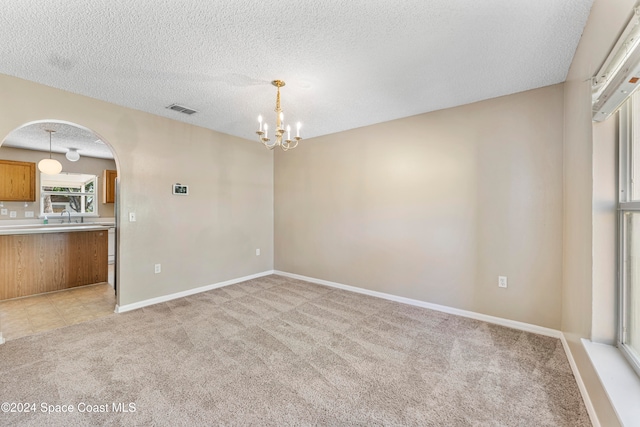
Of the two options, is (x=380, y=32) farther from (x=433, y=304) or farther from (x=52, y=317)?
(x=52, y=317)

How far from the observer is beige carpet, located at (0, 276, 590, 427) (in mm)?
1596

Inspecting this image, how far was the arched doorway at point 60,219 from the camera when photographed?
314cm

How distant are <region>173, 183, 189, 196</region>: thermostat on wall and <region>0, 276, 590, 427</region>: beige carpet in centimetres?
164

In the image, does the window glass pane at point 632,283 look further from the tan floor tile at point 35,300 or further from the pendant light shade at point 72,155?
the pendant light shade at point 72,155

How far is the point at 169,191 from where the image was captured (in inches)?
143

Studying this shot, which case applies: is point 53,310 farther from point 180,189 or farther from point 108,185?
point 108,185

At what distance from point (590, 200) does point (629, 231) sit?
28 cm

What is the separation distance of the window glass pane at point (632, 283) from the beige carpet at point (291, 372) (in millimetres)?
531

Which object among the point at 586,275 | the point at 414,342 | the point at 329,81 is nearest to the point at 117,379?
the point at 414,342

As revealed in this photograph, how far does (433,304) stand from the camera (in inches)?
129

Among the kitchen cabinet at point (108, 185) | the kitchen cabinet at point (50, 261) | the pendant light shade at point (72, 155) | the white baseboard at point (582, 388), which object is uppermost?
the pendant light shade at point (72, 155)

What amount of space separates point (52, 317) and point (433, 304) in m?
4.51

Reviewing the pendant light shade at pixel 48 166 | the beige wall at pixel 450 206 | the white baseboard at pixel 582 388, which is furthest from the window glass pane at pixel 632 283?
the pendant light shade at pixel 48 166

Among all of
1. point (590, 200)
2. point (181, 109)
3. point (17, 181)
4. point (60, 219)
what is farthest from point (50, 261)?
point (590, 200)
